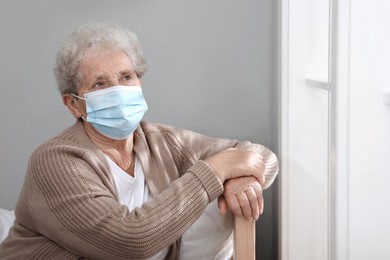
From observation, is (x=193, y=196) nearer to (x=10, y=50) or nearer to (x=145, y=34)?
(x=145, y=34)

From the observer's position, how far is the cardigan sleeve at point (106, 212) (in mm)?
1135

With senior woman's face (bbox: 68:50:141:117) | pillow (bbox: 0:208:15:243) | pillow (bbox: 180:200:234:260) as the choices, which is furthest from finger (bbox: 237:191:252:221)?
pillow (bbox: 0:208:15:243)

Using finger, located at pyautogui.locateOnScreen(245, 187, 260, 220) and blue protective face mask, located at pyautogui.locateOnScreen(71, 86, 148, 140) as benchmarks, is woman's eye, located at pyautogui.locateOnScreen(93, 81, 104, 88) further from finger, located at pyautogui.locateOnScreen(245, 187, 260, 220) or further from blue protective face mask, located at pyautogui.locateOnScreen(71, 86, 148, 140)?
finger, located at pyautogui.locateOnScreen(245, 187, 260, 220)

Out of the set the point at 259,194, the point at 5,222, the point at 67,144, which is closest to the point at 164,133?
the point at 67,144

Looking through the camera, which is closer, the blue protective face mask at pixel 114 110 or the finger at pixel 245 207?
the finger at pixel 245 207

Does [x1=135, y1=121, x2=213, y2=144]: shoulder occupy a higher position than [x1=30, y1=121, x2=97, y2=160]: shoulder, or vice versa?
[x1=30, y1=121, x2=97, y2=160]: shoulder

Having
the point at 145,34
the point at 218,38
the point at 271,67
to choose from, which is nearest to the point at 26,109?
the point at 145,34

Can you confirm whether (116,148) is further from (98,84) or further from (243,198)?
(243,198)

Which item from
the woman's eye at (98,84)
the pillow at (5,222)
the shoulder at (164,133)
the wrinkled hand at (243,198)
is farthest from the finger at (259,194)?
the pillow at (5,222)

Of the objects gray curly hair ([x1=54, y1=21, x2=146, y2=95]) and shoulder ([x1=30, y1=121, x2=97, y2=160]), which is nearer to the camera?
shoulder ([x1=30, y1=121, x2=97, y2=160])

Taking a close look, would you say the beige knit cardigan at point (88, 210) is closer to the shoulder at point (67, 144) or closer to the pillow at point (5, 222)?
the shoulder at point (67, 144)

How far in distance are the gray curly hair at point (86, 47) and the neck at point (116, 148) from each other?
126mm

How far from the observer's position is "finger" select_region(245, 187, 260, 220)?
3.84ft

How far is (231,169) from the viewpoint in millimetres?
1207
